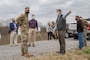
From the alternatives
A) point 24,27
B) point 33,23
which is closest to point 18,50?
point 33,23

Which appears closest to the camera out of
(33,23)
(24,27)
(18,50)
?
(24,27)

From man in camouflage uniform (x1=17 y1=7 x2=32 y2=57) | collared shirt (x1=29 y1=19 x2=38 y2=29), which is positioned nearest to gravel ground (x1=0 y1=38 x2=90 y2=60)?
man in camouflage uniform (x1=17 y1=7 x2=32 y2=57)

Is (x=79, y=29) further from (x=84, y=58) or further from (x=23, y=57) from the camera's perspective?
(x=23, y=57)

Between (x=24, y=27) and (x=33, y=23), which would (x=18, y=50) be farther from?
(x=24, y=27)

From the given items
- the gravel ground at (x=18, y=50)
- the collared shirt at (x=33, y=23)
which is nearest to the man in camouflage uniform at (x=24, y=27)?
the gravel ground at (x=18, y=50)

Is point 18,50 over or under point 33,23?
under

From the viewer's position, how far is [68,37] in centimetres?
2842

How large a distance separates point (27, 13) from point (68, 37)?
15845 millimetres

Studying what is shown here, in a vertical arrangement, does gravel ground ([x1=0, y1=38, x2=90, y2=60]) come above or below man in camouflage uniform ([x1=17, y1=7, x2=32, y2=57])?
below

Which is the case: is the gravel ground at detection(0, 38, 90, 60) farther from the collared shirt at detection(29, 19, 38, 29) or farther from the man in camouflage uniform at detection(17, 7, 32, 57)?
the collared shirt at detection(29, 19, 38, 29)

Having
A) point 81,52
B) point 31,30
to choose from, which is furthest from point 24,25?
point 31,30

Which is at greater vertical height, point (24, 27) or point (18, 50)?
point (24, 27)

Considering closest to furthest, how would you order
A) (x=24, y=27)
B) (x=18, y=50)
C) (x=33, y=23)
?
(x=24, y=27) < (x=18, y=50) < (x=33, y=23)

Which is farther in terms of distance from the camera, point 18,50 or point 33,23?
point 33,23
